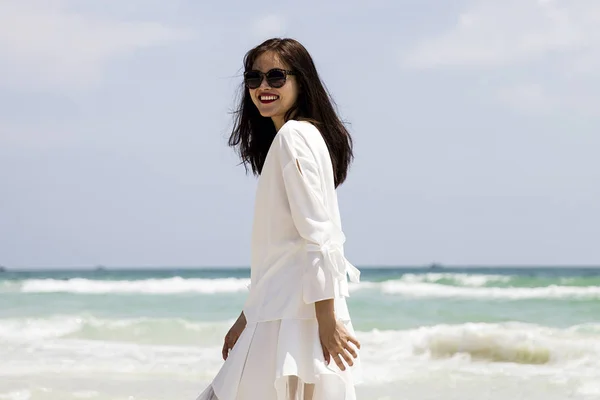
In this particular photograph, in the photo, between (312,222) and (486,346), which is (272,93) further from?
(486,346)

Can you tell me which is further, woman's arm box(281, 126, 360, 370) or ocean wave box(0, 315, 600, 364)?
ocean wave box(0, 315, 600, 364)

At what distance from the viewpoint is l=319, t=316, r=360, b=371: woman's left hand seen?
2.37 meters

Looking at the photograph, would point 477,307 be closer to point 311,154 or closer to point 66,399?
point 66,399

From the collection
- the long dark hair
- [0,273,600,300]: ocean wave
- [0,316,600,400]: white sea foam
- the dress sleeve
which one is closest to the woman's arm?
the dress sleeve

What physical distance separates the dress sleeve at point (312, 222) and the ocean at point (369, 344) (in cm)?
470

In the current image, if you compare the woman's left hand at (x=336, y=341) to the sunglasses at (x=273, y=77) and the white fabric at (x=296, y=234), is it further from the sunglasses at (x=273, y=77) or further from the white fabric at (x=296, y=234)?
the sunglasses at (x=273, y=77)

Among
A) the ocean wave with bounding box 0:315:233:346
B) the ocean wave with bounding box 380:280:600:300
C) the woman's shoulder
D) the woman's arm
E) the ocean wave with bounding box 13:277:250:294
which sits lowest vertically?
the ocean wave with bounding box 13:277:250:294

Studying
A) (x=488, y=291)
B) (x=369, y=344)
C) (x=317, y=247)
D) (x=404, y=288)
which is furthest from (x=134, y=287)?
(x=317, y=247)


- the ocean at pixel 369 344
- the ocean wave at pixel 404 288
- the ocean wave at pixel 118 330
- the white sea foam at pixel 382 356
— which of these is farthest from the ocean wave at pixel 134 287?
the white sea foam at pixel 382 356

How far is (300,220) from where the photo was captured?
7.73 ft

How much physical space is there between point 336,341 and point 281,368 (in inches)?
6.5

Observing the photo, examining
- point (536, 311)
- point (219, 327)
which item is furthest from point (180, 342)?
point (536, 311)

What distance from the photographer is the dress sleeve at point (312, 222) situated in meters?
2.35

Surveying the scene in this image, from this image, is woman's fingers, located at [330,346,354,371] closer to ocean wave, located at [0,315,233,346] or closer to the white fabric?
the white fabric
